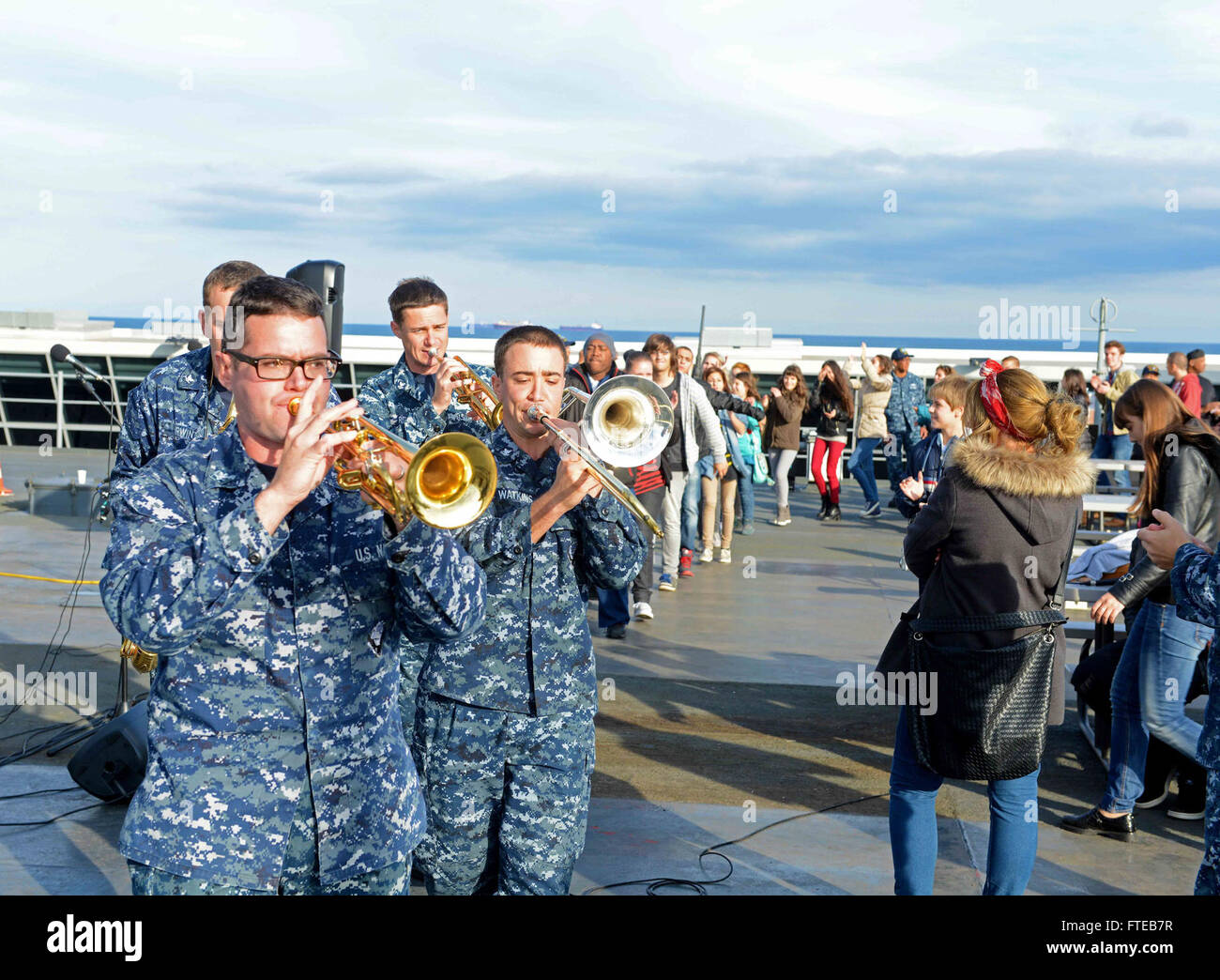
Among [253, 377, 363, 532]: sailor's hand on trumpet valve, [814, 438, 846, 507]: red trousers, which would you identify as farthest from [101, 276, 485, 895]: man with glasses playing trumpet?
[814, 438, 846, 507]: red trousers

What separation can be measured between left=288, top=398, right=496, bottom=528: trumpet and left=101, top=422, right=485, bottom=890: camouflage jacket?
0.05 meters

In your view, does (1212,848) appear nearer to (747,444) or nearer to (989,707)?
(989,707)

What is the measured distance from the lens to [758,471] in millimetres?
16406

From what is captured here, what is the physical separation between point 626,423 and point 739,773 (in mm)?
2880

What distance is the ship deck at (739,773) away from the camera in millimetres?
4754

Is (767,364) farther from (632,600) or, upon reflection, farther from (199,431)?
(199,431)

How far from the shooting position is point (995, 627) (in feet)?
13.0

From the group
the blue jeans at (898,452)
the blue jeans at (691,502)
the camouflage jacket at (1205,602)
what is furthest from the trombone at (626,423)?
the blue jeans at (898,452)

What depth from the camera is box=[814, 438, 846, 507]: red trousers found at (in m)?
15.2

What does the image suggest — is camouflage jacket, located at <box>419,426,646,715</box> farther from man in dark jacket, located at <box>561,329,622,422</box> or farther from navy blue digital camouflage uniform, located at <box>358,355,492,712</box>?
man in dark jacket, located at <box>561,329,622,422</box>

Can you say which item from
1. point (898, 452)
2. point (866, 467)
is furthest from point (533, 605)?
point (898, 452)

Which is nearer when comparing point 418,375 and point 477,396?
point 477,396
